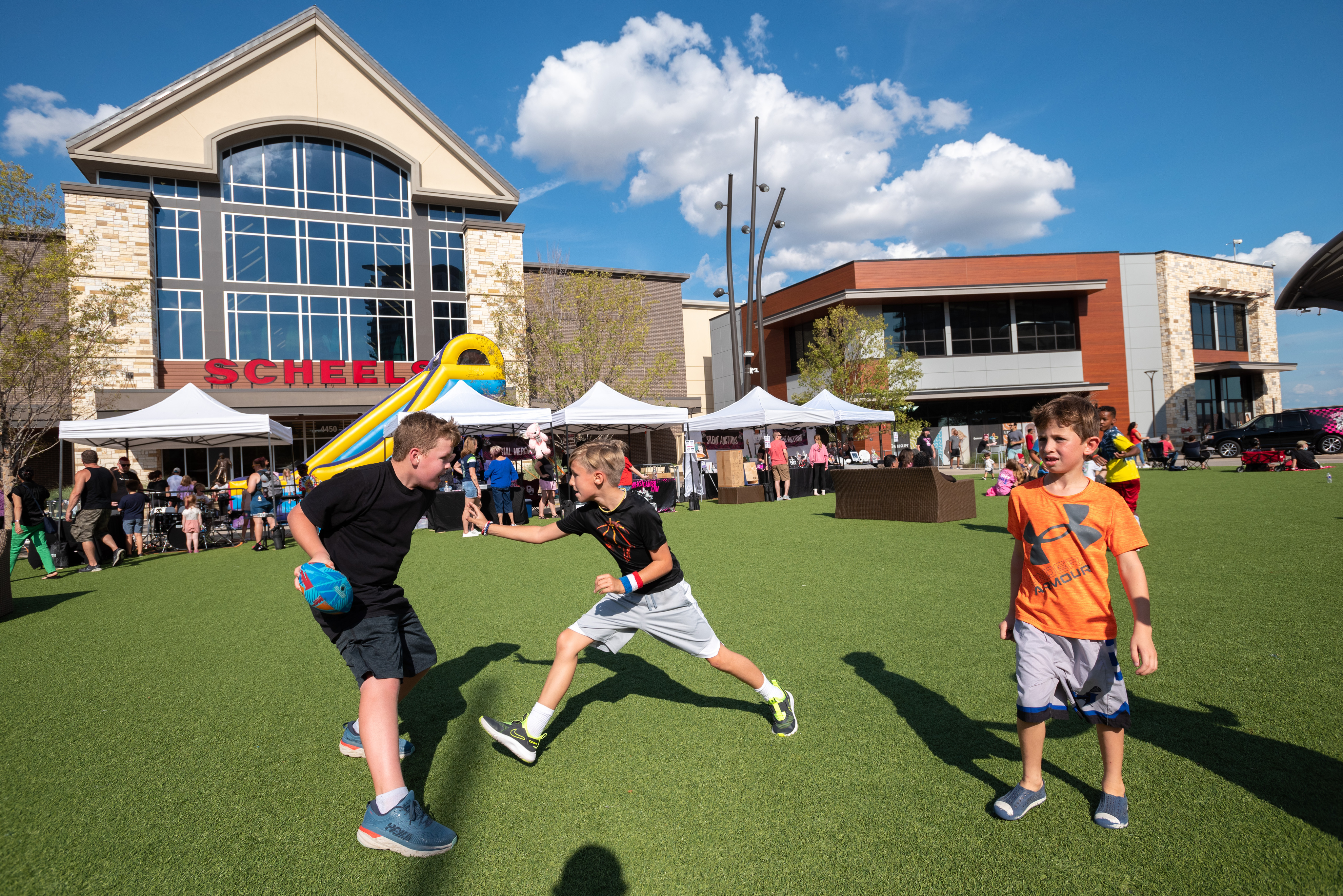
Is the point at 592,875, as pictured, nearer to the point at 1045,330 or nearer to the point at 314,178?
the point at 314,178

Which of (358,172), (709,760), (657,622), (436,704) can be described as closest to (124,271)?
(358,172)

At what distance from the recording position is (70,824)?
280 cm

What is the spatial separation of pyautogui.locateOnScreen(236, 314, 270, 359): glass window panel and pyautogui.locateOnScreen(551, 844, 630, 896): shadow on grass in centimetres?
2965

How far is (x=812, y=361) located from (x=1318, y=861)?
3294 cm

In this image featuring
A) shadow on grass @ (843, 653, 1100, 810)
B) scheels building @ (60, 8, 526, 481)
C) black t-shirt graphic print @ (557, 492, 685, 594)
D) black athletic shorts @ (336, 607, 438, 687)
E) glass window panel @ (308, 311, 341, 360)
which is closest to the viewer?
black athletic shorts @ (336, 607, 438, 687)

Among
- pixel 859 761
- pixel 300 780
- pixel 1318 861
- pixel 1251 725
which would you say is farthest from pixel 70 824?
pixel 1251 725

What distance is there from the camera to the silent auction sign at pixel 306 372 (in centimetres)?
2625

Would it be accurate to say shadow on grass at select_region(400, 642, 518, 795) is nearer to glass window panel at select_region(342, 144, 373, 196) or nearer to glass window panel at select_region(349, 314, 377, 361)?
glass window panel at select_region(349, 314, 377, 361)

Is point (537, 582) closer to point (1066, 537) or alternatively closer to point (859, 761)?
point (859, 761)

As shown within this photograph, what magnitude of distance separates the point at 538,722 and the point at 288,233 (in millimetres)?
30106

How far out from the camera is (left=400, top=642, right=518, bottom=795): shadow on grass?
328 cm

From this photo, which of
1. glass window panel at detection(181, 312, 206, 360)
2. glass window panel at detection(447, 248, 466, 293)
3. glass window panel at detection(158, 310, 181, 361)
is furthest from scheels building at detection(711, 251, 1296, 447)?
glass window panel at detection(158, 310, 181, 361)

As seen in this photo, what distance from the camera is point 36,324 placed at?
723 inches

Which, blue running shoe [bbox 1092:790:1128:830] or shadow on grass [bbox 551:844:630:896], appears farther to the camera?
blue running shoe [bbox 1092:790:1128:830]
